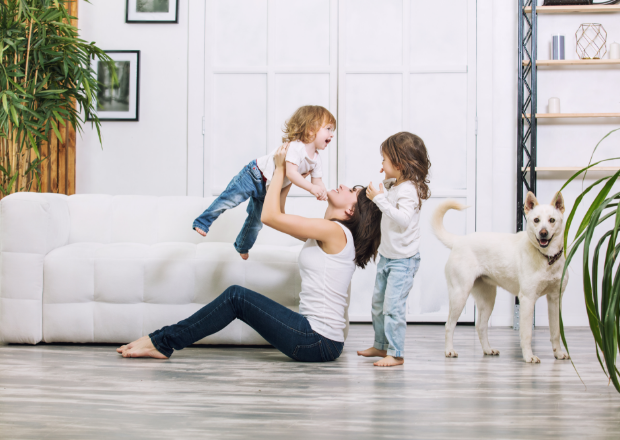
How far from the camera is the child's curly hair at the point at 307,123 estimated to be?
6.81 ft

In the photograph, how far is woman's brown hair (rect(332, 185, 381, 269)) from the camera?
6.53ft

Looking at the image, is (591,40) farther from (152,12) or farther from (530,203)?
(152,12)

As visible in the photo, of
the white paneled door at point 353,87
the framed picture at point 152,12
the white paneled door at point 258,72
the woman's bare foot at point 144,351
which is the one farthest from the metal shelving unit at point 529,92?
the framed picture at point 152,12

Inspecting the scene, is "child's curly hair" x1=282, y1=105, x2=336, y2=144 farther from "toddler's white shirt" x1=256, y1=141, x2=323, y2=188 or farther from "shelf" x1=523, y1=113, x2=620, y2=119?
"shelf" x1=523, y1=113, x2=620, y2=119

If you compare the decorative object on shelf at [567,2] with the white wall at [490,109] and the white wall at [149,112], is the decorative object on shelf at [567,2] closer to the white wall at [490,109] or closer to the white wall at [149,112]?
the white wall at [490,109]

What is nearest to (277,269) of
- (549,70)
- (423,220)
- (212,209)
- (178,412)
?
(212,209)

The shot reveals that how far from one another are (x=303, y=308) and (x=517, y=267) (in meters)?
1.00

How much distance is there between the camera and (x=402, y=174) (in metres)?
2.01

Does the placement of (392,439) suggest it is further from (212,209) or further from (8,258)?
(8,258)

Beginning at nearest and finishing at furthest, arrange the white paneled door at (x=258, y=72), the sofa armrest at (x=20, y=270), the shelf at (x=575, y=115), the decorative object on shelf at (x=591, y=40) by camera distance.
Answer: the sofa armrest at (x=20, y=270) < the shelf at (x=575, y=115) < the decorative object on shelf at (x=591, y=40) < the white paneled door at (x=258, y=72)

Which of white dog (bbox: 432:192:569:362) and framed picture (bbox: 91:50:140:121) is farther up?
framed picture (bbox: 91:50:140:121)

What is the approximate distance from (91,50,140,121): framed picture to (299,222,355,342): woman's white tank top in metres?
2.22

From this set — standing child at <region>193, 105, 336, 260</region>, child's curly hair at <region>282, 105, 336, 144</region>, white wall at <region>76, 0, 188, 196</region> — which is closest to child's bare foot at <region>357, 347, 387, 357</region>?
standing child at <region>193, 105, 336, 260</region>

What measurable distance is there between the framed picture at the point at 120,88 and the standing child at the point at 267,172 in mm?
1703
